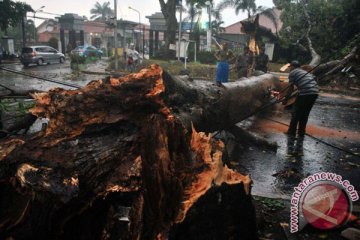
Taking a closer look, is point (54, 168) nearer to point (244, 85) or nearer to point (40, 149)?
point (40, 149)

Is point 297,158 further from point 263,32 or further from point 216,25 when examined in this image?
point 216,25

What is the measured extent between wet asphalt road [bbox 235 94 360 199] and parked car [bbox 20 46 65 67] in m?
21.8

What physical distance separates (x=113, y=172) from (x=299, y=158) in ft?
15.2

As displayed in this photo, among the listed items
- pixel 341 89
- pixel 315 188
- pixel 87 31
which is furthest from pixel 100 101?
pixel 87 31

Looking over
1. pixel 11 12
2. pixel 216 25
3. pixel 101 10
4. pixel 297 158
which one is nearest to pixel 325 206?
pixel 297 158

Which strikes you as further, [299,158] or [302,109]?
[302,109]

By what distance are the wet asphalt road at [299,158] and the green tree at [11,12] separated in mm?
25237

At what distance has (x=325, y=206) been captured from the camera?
3492 millimetres

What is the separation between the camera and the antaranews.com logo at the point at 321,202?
3.41 meters

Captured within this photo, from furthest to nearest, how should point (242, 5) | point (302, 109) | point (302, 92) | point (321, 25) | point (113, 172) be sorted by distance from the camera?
1. point (242, 5)
2. point (321, 25)
3. point (302, 109)
4. point (302, 92)
5. point (113, 172)

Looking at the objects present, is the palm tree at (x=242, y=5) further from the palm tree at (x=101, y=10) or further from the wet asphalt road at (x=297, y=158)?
the palm tree at (x=101, y=10)

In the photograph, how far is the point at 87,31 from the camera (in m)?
63.0

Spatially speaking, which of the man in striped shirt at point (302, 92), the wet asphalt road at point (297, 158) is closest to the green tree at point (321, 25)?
the wet asphalt road at point (297, 158)

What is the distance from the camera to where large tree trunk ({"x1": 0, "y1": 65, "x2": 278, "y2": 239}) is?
8.29 feet
